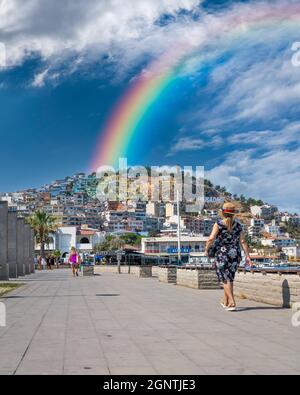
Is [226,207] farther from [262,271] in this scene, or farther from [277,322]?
[262,271]

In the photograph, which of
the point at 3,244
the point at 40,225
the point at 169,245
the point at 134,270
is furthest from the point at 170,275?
the point at 169,245

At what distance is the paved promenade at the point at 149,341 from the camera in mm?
5172

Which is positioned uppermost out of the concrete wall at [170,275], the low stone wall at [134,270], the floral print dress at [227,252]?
the floral print dress at [227,252]

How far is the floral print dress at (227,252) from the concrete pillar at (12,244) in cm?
2369

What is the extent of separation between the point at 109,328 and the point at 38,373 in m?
3.10

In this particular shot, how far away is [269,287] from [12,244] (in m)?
23.9

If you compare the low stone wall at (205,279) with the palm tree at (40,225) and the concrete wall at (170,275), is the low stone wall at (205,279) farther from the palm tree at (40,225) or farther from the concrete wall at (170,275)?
the palm tree at (40,225)

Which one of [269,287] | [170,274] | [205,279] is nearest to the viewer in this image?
[269,287]

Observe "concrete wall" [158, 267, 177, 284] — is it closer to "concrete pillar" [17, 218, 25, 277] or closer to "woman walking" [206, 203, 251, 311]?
"woman walking" [206, 203, 251, 311]

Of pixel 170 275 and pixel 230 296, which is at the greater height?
pixel 230 296

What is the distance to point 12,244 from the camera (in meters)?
33.1

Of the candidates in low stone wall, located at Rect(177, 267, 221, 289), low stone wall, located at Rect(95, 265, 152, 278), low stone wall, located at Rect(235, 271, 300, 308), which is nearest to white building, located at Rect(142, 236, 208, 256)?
low stone wall, located at Rect(95, 265, 152, 278)

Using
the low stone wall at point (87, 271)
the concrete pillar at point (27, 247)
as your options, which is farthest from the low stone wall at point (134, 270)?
the concrete pillar at point (27, 247)

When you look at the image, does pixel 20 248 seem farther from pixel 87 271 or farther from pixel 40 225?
pixel 40 225
